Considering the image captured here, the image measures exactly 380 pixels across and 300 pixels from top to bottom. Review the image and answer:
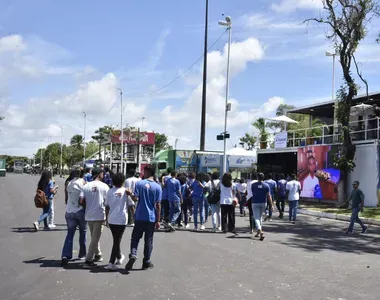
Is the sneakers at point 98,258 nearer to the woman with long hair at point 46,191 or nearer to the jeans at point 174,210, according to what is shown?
the woman with long hair at point 46,191

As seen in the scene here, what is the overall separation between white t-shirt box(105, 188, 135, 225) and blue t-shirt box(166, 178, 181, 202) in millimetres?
5207

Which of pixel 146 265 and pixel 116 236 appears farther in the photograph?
pixel 146 265

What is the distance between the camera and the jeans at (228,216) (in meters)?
12.7

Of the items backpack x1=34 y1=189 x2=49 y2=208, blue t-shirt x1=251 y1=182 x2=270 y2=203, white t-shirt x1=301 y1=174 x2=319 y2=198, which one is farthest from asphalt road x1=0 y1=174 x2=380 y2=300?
white t-shirt x1=301 y1=174 x2=319 y2=198

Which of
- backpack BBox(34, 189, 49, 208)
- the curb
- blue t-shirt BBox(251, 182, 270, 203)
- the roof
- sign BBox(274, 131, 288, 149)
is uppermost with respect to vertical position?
the roof

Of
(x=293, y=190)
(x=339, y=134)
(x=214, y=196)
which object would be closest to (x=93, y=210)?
(x=214, y=196)

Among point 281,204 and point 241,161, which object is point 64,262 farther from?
point 241,161

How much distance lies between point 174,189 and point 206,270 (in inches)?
207

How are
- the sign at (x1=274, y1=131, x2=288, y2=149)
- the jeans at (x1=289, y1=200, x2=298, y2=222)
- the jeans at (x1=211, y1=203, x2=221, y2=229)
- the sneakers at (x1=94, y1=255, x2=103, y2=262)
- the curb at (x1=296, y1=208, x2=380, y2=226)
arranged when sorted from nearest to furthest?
the sneakers at (x1=94, y1=255, x2=103, y2=262)
the jeans at (x1=211, y1=203, x2=221, y2=229)
the jeans at (x1=289, y1=200, x2=298, y2=222)
the curb at (x1=296, y1=208, x2=380, y2=226)
the sign at (x1=274, y1=131, x2=288, y2=149)

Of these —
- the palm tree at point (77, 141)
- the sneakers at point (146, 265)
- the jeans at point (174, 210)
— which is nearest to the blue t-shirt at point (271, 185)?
the jeans at point (174, 210)

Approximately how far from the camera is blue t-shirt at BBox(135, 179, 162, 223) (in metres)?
7.64

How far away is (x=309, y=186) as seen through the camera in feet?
87.6

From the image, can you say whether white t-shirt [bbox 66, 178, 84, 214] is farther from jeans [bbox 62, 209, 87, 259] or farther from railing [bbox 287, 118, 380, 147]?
railing [bbox 287, 118, 380, 147]

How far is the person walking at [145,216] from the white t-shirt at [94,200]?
0.53 m
